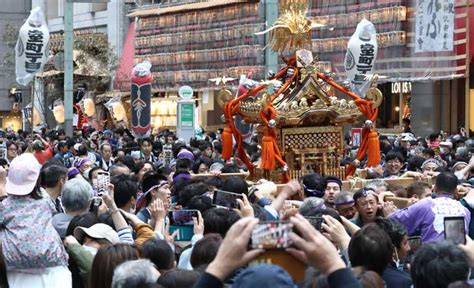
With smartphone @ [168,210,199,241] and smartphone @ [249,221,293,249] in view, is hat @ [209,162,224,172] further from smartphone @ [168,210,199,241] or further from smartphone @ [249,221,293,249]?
smartphone @ [249,221,293,249]

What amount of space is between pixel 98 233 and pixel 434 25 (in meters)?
26.7

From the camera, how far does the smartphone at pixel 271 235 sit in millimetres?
4195

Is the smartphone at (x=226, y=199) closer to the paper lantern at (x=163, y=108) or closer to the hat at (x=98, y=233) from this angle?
the hat at (x=98, y=233)

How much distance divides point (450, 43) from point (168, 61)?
18533 millimetres

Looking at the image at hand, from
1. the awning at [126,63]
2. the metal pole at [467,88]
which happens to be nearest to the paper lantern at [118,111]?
the awning at [126,63]

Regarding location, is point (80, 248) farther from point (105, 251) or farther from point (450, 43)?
point (450, 43)

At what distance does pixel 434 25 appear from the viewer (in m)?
33.4

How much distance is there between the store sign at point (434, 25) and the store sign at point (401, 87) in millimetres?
3771

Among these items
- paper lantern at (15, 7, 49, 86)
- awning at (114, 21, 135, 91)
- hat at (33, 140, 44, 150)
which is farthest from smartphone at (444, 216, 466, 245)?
awning at (114, 21, 135, 91)

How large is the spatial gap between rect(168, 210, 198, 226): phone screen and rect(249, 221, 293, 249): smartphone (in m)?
4.12

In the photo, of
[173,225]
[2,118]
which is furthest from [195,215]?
[2,118]

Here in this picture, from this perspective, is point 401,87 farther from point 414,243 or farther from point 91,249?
point 91,249

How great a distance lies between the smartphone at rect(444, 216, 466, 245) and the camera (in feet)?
22.6

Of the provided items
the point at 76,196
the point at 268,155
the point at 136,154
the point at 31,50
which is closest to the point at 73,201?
the point at 76,196
